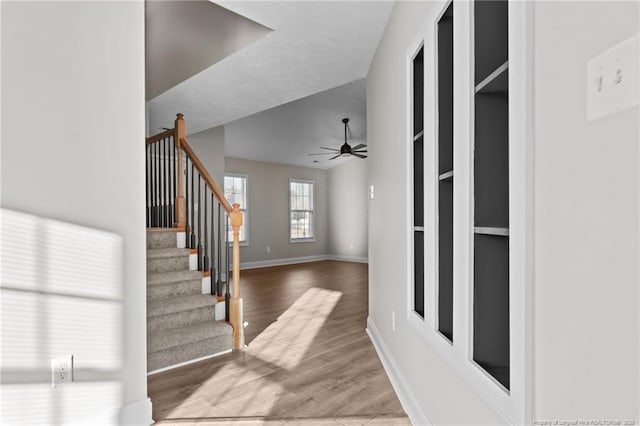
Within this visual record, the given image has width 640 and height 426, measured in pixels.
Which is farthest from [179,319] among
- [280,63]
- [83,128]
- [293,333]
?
[280,63]

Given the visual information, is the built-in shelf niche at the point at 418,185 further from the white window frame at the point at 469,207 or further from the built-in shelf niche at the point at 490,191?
the built-in shelf niche at the point at 490,191

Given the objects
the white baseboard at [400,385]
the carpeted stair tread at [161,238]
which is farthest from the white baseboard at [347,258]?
the carpeted stair tread at [161,238]

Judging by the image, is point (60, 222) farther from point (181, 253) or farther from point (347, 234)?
point (347, 234)

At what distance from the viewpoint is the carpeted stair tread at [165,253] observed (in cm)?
351

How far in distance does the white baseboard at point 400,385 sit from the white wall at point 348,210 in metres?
6.38

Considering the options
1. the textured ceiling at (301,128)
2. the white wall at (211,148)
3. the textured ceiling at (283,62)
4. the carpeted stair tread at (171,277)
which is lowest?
the carpeted stair tread at (171,277)

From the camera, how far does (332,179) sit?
413 inches

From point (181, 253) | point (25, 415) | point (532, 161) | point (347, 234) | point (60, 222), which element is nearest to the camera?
point (532, 161)

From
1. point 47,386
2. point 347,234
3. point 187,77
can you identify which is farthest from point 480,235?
point 347,234

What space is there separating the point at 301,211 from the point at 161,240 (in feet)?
20.6

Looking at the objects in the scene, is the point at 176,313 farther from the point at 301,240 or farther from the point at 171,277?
the point at 301,240

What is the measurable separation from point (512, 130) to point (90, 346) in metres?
2.06

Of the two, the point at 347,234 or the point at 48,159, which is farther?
the point at 347,234

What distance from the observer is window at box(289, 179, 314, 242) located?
9.64m
